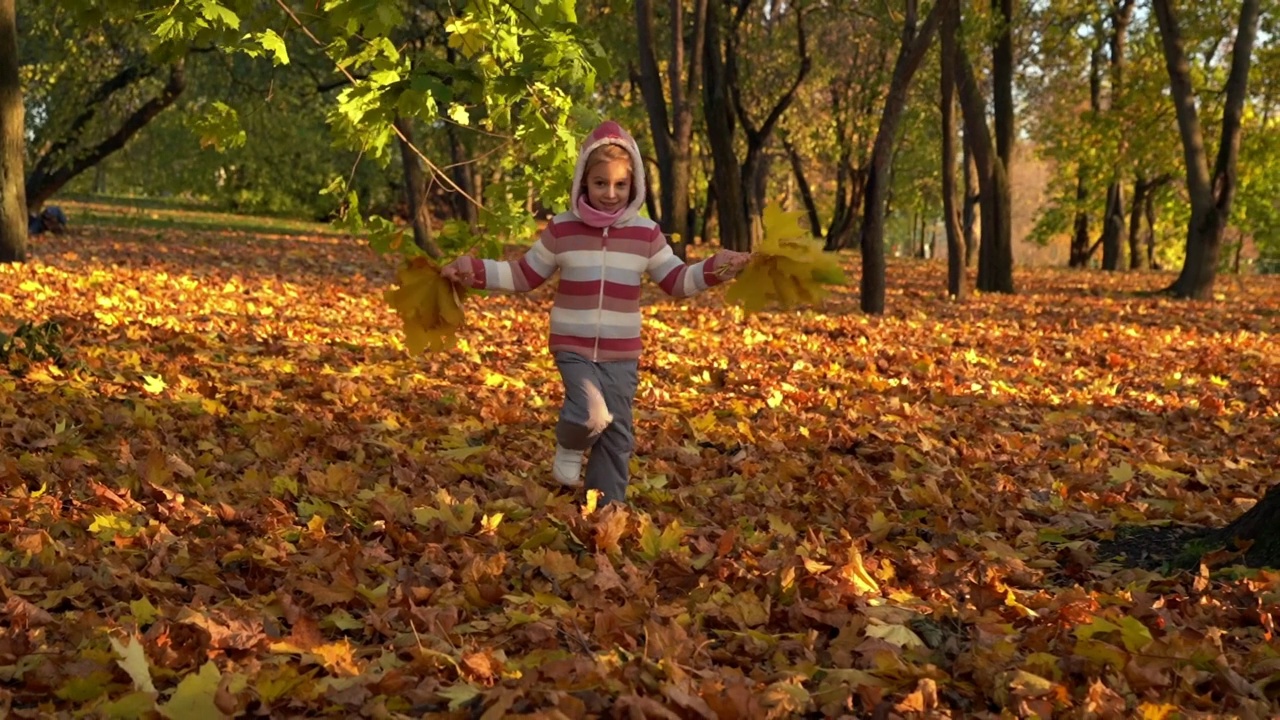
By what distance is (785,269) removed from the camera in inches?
163

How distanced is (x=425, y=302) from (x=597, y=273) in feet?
2.23

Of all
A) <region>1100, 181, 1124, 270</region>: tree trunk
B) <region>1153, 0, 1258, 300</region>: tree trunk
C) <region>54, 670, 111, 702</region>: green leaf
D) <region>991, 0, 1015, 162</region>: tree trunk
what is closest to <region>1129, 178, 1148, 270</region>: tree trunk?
<region>1100, 181, 1124, 270</region>: tree trunk

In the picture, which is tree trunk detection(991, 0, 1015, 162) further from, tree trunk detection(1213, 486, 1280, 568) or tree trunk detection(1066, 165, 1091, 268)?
tree trunk detection(1213, 486, 1280, 568)

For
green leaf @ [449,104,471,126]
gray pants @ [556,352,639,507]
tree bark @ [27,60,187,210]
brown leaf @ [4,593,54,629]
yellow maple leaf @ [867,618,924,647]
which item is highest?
tree bark @ [27,60,187,210]

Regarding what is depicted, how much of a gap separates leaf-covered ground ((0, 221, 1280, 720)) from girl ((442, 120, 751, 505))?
1.69ft

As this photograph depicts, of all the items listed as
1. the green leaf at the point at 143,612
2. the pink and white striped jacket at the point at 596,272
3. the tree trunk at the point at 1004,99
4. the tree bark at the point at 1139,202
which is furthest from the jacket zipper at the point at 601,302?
the tree bark at the point at 1139,202

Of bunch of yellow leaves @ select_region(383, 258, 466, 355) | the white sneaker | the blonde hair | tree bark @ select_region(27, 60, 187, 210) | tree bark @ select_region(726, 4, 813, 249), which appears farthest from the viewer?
tree bark @ select_region(726, 4, 813, 249)

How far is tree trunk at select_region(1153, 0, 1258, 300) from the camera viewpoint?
48.0 ft

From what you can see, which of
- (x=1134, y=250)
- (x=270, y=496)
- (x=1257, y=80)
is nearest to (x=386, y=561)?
(x=270, y=496)

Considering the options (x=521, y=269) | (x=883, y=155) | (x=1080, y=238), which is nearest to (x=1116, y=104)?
(x=1080, y=238)

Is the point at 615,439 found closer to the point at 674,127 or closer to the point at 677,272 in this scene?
the point at 677,272

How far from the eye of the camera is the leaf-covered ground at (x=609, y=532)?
2879 mm

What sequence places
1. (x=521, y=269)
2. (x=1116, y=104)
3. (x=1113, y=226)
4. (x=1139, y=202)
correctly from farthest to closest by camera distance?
(x=1139, y=202), (x=1113, y=226), (x=1116, y=104), (x=521, y=269)

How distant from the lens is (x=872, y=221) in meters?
12.5
